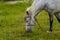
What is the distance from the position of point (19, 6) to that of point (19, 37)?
756 centimetres

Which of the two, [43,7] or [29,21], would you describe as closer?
[43,7]

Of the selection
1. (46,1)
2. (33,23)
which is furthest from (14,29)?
(46,1)

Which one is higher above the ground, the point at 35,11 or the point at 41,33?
the point at 35,11

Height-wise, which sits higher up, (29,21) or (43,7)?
(43,7)

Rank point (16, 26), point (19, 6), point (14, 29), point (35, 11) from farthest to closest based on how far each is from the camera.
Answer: point (19, 6)
point (16, 26)
point (14, 29)
point (35, 11)

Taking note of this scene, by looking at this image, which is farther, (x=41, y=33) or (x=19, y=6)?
(x=19, y=6)

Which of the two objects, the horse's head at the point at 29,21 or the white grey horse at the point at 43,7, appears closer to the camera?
the white grey horse at the point at 43,7

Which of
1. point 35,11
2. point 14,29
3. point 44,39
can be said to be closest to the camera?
point 44,39

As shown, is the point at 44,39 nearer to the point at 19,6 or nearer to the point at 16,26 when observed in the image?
the point at 16,26

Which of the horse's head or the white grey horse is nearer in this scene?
the white grey horse

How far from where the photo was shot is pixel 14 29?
27.4ft

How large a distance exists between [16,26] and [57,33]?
1.79 metres

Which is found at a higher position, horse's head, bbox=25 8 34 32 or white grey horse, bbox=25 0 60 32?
white grey horse, bbox=25 0 60 32

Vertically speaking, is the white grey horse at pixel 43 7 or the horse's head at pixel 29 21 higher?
the white grey horse at pixel 43 7
